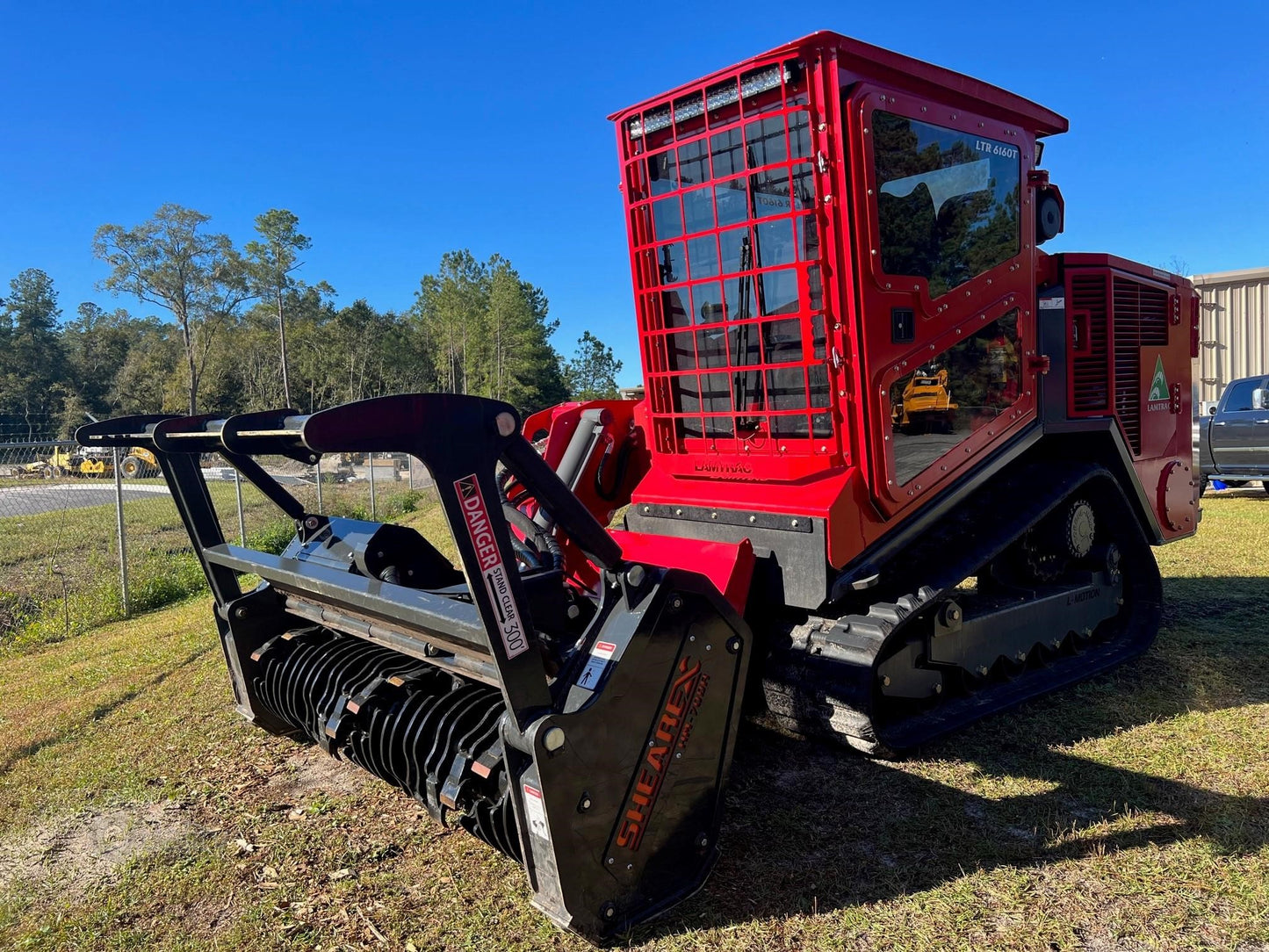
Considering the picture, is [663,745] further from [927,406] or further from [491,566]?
[927,406]

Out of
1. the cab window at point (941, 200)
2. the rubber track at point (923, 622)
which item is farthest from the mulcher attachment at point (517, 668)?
the cab window at point (941, 200)

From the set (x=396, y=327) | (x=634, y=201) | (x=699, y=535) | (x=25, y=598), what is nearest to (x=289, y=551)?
(x=699, y=535)

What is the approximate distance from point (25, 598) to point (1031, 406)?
8.72m

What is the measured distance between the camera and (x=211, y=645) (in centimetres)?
645

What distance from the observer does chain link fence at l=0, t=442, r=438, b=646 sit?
798cm

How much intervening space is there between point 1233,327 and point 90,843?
21.1 m

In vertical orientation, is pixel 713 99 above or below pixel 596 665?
above

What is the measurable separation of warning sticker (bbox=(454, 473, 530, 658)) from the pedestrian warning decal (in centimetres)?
473

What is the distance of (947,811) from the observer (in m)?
3.44

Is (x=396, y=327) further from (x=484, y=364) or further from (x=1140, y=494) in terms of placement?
(x=1140, y=494)

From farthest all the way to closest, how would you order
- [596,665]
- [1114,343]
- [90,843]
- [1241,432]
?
[1241,432], [1114,343], [90,843], [596,665]

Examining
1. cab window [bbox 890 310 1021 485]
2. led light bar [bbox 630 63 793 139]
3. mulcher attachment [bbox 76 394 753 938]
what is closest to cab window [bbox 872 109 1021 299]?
cab window [bbox 890 310 1021 485]

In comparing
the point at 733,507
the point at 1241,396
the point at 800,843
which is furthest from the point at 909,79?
the point at 1241,396

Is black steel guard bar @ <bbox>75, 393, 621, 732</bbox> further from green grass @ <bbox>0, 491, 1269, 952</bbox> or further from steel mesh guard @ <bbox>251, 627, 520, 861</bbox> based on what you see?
green grass @ <bbox>0, 491, 1269, 952</bbox>
